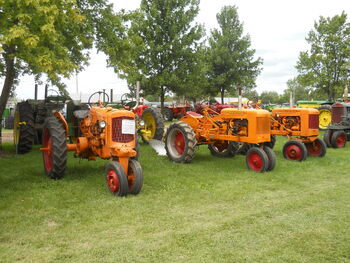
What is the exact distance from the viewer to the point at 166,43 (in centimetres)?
2319

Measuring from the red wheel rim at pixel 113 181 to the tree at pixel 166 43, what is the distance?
57.0 ft

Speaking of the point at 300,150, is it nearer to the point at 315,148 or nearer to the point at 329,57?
the point at 315,148

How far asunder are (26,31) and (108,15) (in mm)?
3815

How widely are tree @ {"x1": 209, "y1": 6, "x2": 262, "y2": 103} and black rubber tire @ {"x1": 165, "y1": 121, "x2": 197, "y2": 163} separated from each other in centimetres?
1947

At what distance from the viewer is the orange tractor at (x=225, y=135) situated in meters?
7.82

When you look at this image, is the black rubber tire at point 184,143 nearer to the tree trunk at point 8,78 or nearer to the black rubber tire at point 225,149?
the black rubber tire at point 225,149

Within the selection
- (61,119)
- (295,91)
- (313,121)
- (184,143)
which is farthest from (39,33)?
(295,91)

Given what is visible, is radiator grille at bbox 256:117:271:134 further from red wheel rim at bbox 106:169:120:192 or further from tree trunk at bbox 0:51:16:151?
tree trunk at bbox 0:51:16:151

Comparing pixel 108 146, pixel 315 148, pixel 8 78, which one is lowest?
pixel 315 148

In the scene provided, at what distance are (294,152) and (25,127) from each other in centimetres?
685

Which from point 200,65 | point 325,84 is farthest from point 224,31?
point 325,84

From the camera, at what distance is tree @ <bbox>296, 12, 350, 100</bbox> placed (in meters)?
23.6

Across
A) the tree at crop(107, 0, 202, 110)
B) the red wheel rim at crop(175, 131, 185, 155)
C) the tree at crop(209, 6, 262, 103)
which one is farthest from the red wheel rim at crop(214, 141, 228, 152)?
the tree at crop(209, 6, 262, 103)

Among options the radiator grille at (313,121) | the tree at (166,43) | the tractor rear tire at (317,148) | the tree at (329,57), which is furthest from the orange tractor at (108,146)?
the tree at (329,57)
